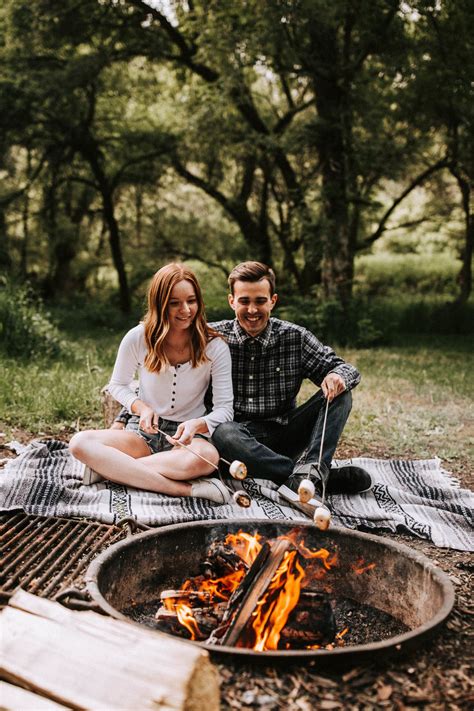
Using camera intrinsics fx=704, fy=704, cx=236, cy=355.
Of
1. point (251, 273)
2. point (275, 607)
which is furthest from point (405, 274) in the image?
point (275, 607)

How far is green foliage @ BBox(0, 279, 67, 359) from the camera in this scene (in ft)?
26.2

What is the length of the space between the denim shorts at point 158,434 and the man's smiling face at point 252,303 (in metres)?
0.69

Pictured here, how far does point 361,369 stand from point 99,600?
22.1 feet

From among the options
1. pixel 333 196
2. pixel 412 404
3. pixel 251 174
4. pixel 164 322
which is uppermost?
pixel 251 174

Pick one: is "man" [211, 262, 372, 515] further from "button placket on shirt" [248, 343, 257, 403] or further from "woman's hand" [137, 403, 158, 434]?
"woman's hand" [137, 403, 158, 434]

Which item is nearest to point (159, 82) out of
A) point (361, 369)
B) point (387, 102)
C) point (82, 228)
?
point (82, 228)

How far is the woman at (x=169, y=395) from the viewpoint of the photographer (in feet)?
12.1

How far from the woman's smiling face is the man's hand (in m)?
0.81

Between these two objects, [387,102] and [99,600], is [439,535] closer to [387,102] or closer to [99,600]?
[99,600]

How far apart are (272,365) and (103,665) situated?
2602 mm

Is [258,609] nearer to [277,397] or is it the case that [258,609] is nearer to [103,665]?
[103,665]

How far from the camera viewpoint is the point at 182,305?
363cm

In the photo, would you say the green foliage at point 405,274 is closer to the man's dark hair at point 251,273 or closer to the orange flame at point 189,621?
the man's dark hair at point 251,273

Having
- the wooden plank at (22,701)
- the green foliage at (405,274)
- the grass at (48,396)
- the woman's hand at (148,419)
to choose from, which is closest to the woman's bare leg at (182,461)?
the woman's hand at (148,419)
